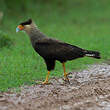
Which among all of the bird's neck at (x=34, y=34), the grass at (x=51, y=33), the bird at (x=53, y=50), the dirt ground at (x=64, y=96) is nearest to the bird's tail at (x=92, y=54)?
the bird at (x=53, y=50)

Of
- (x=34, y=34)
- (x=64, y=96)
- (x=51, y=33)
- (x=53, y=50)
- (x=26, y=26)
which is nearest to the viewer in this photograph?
(x=64, y=96)

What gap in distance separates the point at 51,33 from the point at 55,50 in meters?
7.94

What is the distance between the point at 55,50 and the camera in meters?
7.56

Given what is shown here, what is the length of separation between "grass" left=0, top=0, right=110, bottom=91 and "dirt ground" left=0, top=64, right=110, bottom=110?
1.80ft

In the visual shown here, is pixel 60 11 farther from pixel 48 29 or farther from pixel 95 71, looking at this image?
pixel 95 71

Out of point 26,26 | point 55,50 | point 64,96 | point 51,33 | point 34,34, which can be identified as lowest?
point 64,96

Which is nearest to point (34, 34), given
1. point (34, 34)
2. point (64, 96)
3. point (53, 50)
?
point (34, 34)

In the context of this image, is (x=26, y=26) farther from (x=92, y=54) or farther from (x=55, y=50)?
(x=92, y=54)

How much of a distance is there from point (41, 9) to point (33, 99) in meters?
15.2

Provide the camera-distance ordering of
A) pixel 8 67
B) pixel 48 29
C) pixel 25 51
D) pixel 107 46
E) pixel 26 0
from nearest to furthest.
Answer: pixel 8 67, pixel 25 51, pixel 107 46, pixel 48 29, pixel 26 0

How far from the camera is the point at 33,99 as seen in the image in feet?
20.9

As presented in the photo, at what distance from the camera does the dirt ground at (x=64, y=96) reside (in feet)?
19.3

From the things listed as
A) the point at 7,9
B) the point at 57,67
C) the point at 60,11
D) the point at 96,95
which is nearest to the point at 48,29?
the point at 7,9

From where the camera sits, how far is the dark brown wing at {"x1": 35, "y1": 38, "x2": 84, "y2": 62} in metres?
7.54
